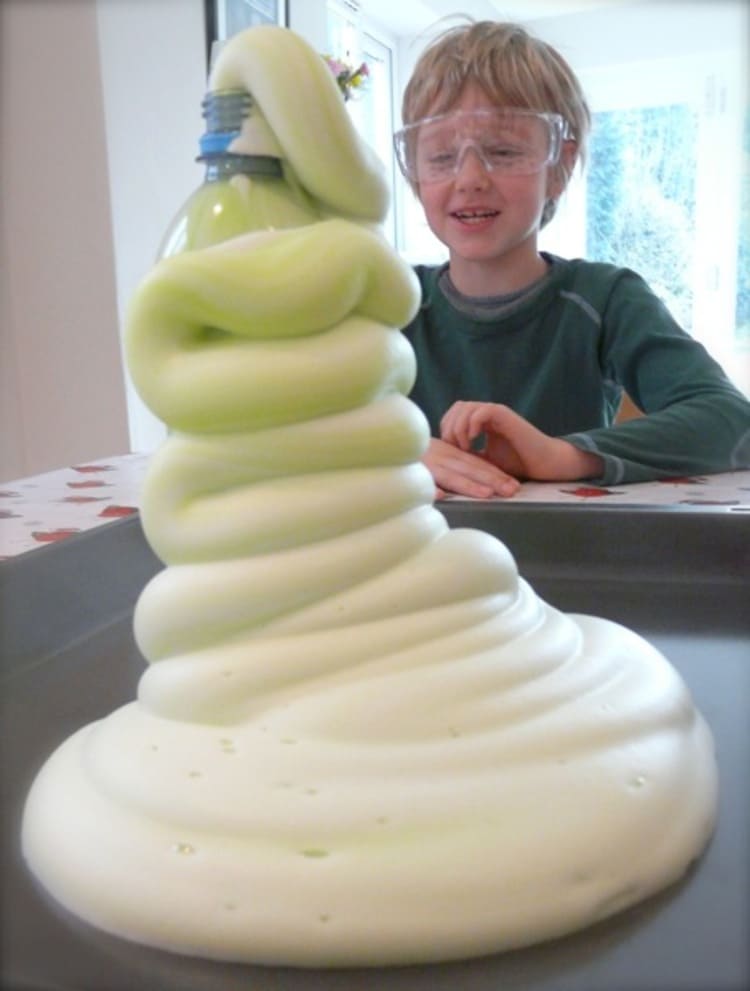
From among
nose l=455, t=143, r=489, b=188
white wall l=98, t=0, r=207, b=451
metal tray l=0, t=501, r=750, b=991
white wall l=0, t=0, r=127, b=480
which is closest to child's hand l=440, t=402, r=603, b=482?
metal tray l=0, t=501, r=750, b=991

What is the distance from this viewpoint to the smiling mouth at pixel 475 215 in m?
1.45

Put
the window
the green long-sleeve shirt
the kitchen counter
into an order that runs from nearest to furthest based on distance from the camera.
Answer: the kitchen counter
the green long-sleeve shirt
the window

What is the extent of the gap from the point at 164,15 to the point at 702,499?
203 cm

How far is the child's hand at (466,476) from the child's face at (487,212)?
1.81 feet

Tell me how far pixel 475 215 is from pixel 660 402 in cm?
41

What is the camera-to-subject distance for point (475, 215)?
4.77 feet

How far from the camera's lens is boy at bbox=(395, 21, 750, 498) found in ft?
4.56

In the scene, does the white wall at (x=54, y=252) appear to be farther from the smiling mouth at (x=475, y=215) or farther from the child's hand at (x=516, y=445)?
the child's hand at (x=516, y=445)

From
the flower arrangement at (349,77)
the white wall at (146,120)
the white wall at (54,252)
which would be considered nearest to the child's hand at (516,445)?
the white wall at (146,120)

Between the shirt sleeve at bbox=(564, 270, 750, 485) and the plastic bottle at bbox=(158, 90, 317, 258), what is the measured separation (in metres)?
0.64

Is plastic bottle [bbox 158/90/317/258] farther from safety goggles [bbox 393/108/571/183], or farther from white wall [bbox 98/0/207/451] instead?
white wall [bbox 98/0/207/451]

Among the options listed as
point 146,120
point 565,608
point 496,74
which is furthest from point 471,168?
point 146,120

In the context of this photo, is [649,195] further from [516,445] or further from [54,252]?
[516,445]

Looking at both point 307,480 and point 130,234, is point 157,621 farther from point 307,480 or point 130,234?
point 130,234
